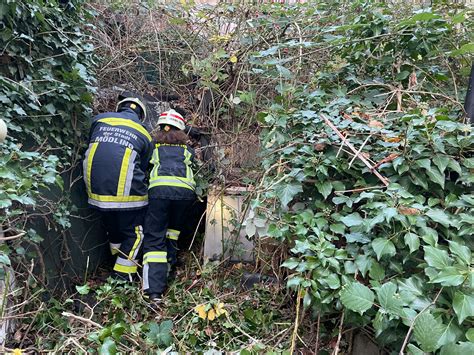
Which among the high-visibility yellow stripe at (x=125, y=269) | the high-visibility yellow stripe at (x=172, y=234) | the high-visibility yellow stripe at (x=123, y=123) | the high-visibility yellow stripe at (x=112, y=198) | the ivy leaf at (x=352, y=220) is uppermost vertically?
the high-visibility yellow stripe at (x=123, y=123)

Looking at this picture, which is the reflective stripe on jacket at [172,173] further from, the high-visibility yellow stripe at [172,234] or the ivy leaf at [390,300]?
the ivy leaf at [390,300]

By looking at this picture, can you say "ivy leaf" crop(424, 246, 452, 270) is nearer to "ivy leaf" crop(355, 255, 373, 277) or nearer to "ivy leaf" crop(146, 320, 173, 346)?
"ivy leaf" crop(355, 255, 373, 277)

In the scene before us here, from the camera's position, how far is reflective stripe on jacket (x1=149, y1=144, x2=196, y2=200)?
12.4ft

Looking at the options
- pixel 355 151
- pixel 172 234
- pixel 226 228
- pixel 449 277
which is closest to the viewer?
pixel 449 277

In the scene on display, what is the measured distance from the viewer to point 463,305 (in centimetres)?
128

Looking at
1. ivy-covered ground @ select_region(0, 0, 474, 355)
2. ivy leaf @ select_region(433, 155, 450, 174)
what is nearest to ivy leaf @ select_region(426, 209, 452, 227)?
ivy-covered ground @ select_region(0, 0, 474, 355)

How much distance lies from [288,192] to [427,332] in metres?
1.01

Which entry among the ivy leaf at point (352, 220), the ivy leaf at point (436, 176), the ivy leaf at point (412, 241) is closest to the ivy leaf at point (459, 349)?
the ivy leaf at point (412, 241)

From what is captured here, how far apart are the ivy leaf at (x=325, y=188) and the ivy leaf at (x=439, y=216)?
54 centimetres

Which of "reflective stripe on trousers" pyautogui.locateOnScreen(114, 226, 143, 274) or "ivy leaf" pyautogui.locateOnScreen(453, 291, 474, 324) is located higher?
"ivy leaf" pyautogui.locateOnScreen(453, 291, 474, 324)

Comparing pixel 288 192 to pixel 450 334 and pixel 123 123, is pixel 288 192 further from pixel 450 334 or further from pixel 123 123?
pixel 123 123

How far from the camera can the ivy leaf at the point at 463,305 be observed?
1.26m

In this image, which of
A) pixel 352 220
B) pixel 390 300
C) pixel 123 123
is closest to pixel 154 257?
pixel 123 123

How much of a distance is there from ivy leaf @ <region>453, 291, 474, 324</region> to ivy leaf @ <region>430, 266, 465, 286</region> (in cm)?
5
